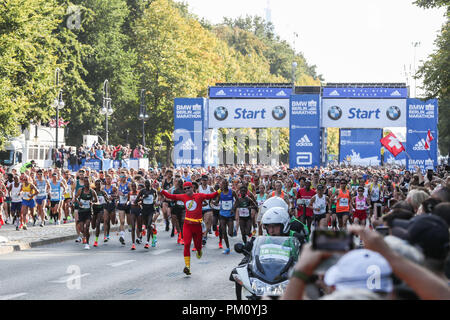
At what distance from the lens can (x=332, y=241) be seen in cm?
279

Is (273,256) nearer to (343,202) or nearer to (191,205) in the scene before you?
(191,205)

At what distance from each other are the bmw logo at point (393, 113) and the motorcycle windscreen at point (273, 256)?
1484 inches

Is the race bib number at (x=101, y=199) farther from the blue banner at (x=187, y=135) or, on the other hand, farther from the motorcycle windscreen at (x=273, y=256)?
the blue banner at (x=187, y=135)

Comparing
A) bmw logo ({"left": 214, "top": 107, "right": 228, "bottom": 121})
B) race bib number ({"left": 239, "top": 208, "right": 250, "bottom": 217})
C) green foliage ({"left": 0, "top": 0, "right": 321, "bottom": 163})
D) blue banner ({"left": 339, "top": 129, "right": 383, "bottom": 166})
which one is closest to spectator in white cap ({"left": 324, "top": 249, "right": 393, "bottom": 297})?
race bib number ({"left": 239, "top": 208, "right": 250, "bottom": 217})

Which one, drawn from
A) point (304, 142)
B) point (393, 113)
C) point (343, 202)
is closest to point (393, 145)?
point (343, 202)

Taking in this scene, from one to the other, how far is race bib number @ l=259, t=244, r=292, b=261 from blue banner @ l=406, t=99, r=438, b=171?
3327 cm

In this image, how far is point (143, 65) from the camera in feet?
217

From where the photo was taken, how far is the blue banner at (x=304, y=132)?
144 ft

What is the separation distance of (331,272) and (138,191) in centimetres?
1798

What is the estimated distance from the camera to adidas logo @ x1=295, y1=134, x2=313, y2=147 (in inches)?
1726

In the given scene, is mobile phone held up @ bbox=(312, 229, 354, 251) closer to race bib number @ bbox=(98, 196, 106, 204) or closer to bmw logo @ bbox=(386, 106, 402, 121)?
race bib number @ bbox=(98, 196, 106, 204)

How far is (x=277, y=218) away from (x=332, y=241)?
7805 mm

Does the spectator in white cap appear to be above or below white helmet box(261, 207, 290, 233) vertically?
above
